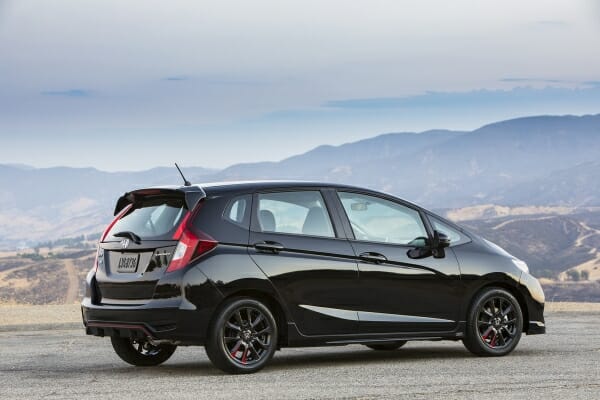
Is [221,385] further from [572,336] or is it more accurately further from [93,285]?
[572,336]

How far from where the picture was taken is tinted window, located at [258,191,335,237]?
9.07 m

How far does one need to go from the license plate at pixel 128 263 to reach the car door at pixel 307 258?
0.99m

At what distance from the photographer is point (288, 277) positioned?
352 inches

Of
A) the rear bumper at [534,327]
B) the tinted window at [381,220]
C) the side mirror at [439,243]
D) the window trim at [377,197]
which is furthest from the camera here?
the rear bumper at [534,327]

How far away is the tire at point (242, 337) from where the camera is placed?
8547 mm

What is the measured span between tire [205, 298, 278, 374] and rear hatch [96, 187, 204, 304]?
0.47 metres

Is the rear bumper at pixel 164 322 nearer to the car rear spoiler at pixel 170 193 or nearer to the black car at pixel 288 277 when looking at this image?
the black car at pixel 288 277

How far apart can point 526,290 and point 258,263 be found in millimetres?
2990

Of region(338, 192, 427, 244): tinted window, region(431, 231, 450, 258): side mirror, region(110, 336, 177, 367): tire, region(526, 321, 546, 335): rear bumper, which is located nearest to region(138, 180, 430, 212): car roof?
region(338, 192, 427, 244): tinted window

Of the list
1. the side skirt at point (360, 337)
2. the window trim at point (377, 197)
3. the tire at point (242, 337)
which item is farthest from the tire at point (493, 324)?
the tire at point (242, 337)

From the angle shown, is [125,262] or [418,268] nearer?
[125,262]

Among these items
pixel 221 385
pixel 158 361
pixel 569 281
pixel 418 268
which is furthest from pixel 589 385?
pixel 569 281

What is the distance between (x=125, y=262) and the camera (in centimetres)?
894

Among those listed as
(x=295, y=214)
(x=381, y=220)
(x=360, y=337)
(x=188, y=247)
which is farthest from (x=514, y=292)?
(x=188, y=247)
